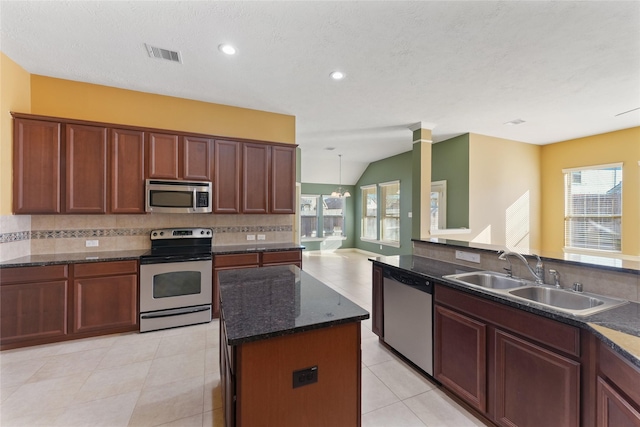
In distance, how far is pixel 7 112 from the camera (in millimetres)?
2797

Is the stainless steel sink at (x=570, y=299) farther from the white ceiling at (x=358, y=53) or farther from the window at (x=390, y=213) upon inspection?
the window at (x=390, y=213)

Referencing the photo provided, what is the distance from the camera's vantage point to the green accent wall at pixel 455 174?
548 centimetres

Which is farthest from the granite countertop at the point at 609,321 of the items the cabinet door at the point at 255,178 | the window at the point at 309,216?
the window at the point at 309,216

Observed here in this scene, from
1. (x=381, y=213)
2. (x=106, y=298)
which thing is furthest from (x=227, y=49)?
(x=381, y=213)

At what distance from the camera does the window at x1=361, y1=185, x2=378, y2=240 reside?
8.76 meters

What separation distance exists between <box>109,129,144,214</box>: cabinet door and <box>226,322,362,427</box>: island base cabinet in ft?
9.41

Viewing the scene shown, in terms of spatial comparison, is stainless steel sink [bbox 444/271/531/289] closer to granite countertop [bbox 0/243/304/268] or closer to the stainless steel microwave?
granite countertop [bbox 0/243/304/268]

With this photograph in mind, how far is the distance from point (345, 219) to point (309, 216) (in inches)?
51.8

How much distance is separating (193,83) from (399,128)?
360cm

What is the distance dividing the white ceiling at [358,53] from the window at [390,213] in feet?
12.4

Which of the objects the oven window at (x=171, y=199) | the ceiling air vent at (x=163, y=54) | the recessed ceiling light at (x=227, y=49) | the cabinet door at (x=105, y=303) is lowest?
the cabinet door at (x=105, y=303)

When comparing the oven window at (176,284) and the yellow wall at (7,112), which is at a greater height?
the yellow wall at (7,112)

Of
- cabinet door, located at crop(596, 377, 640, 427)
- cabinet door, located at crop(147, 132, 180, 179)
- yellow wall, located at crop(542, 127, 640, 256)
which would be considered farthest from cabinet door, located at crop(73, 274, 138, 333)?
yellow wall, located at crop(542, 127, 640, 256)

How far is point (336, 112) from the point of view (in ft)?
14.0
